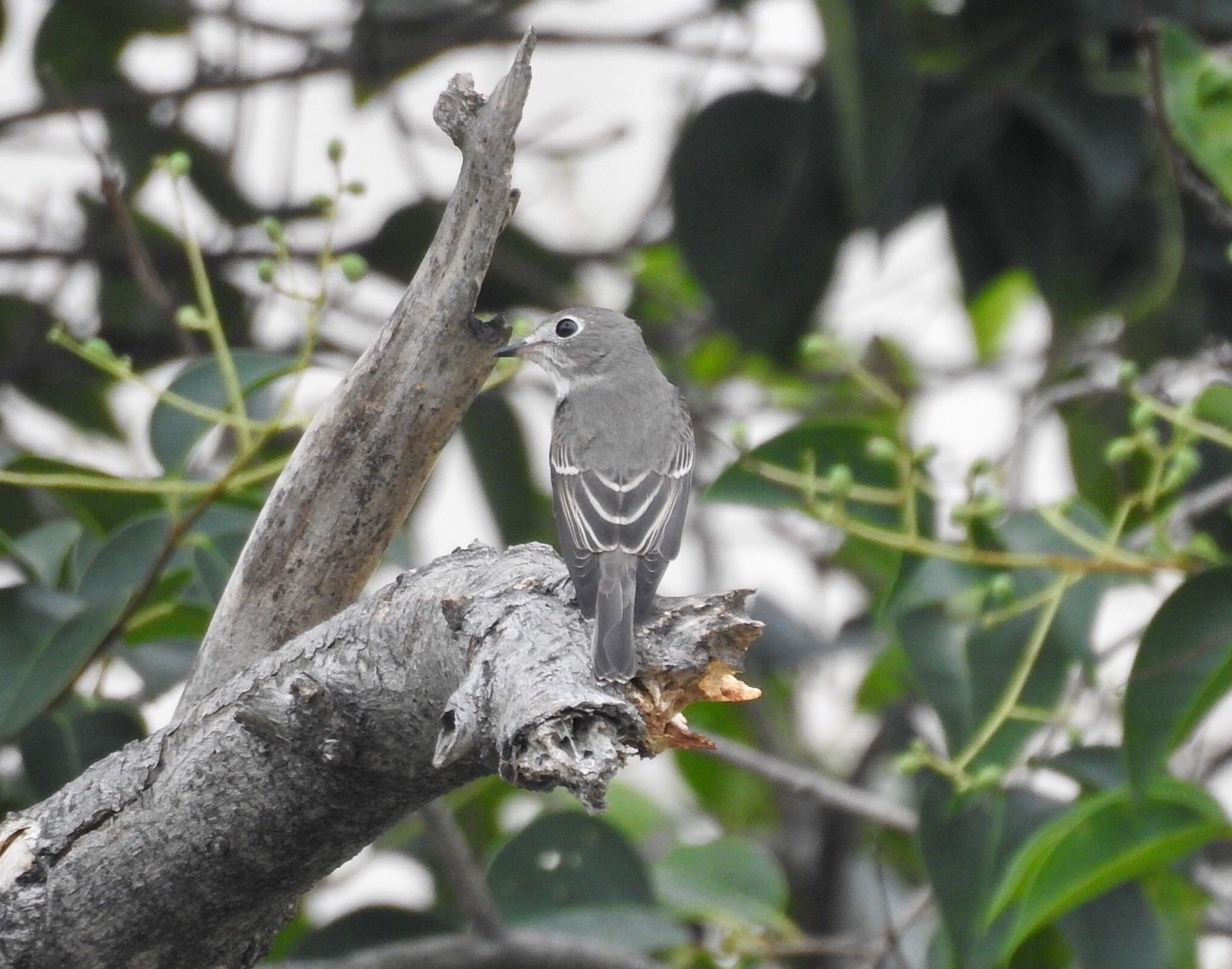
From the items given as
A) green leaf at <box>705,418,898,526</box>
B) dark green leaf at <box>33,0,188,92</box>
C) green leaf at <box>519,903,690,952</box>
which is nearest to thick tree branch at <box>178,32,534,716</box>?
green leaf at <box>705,418,898,526</box>

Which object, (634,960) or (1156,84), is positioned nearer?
(1156,84)

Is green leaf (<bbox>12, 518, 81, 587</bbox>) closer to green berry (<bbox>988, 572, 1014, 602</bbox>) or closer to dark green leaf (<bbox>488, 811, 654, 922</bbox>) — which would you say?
dark green leaf (<bbox>488, 811, 654, 922</bbox>)

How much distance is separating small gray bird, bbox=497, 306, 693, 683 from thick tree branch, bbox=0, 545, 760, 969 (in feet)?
0.42

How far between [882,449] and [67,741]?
1.81 metres

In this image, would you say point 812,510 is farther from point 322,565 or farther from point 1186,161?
point 1186,161

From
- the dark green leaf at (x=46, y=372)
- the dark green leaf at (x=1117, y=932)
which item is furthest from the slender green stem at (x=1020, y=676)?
the dark green leaf at (x=46, y=372)

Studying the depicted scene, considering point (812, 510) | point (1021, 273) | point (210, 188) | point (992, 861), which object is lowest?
point (992, 861)

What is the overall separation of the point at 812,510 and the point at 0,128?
3078mm

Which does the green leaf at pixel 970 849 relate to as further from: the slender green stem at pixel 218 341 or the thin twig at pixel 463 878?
the slender green stem at pixel 218 341

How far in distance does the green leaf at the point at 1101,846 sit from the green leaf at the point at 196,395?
1.84 m

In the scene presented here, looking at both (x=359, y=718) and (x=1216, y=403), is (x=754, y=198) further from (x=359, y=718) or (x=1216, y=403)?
(x=359, y=718)

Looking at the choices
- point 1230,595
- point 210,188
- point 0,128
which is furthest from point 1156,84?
point 0,128

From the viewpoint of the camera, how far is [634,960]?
4098 mm

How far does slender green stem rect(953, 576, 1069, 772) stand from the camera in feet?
10.6
